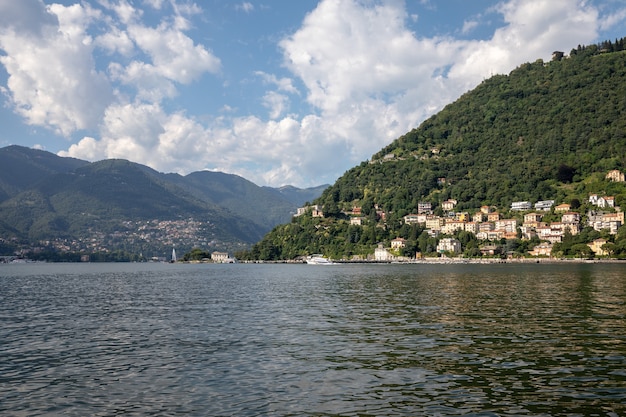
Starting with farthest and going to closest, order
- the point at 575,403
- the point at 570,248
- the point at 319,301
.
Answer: the point at 570,248 → the point at 319,301 → the point at 575,403

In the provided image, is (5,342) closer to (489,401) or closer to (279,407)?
(279,407)

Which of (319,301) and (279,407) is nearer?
(279,407)

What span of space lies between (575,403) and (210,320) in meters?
26.9

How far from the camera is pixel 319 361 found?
2431cm

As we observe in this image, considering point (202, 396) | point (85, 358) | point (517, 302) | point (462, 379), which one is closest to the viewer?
point (202, 396)

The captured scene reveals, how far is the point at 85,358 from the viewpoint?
25766 millimetres

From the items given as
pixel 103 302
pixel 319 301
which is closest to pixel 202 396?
pixel 319 301

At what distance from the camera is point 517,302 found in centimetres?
4825

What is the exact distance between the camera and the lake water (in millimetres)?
17750

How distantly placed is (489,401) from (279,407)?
268 inches

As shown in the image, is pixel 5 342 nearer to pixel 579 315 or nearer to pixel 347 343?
pixel 347 343

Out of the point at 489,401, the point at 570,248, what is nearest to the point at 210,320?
the point at 489,401

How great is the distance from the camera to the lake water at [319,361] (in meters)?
17.8

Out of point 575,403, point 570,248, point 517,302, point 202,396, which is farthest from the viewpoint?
point 570,248
